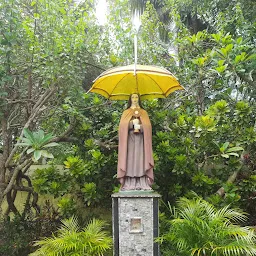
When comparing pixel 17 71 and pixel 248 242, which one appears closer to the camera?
pixel 248 242

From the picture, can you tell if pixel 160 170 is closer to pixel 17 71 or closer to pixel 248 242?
pixel 248 242

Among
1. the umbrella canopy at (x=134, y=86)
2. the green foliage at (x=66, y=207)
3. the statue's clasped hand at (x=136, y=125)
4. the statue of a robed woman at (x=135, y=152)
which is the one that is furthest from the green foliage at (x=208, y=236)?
the umbrella canopy at (x=134, y=86)

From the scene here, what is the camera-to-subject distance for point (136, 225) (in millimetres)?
4398

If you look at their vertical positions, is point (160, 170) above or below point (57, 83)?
below

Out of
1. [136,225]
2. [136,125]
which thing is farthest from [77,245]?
[136,125]

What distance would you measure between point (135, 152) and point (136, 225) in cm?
110

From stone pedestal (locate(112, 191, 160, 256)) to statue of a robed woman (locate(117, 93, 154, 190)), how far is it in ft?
0.91

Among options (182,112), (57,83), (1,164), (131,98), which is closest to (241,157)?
(182,112)

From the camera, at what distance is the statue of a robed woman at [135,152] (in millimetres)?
4637

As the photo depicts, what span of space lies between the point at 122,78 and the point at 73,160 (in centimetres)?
170

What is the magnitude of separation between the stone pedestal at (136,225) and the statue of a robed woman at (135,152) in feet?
0.91

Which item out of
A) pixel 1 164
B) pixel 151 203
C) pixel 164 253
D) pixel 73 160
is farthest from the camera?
pixel 1 164

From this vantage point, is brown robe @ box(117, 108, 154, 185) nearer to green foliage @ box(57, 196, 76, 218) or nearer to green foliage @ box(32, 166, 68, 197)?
green foliage @ box(57, 196, 76, 218)

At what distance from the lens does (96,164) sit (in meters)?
5.59
